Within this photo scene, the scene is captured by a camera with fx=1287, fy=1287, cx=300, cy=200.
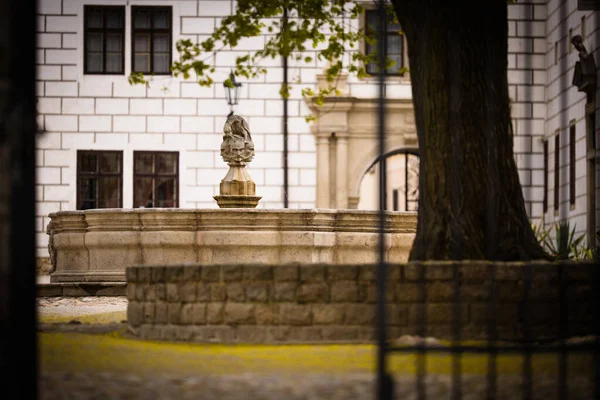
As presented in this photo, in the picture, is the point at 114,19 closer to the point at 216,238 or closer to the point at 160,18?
the point at 160,18

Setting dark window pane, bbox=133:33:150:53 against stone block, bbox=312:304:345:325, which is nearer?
stone block, bbox=312:304:345:325

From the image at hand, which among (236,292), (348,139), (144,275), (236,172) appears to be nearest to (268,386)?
(236,292)

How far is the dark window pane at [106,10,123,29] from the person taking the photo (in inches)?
1150

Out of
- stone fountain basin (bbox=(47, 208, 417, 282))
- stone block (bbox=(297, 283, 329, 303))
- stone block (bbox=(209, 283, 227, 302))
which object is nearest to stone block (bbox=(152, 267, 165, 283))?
stone block (bbox=(209, 283, 227, 302))

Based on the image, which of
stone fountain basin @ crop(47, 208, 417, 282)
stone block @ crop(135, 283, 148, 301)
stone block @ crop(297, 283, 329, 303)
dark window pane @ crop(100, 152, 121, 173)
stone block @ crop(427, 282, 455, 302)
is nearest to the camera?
stone block @ crop(427, 282, 455, 302)

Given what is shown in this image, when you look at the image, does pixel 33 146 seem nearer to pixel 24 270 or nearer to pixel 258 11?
pixel 24 270

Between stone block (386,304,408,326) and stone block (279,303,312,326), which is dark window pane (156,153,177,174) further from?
stone block (386,304,408,326)

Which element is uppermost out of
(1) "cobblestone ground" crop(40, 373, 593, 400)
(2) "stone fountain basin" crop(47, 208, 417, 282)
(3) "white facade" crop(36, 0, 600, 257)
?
(3) "white facade" crop(36, 0, 600, 257)

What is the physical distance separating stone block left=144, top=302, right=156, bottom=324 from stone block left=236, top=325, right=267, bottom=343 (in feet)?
2.92

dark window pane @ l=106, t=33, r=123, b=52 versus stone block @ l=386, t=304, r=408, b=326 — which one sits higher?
dark window pane @ l=106, t=33, r=123, b=52

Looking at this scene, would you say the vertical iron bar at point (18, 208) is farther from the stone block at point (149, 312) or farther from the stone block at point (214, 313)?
the stone block at point (149, 312)

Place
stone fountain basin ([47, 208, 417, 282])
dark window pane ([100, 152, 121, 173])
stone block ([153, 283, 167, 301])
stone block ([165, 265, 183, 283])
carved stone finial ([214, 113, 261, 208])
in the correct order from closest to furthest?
stone block ([165, 265, 183, 283]) → stone block ([153, 283, 167, 301]) → stone fountain basin ([47, 208, 417, 282]) → carved stone finial ([214, 113, 261, 208]) → dark window pane ([100, 152, 121, 173])

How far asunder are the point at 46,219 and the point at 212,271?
18.4 meters

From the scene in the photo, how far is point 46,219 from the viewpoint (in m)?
28.1
